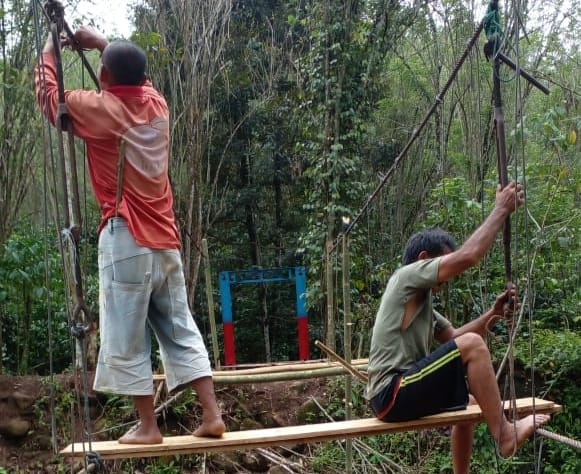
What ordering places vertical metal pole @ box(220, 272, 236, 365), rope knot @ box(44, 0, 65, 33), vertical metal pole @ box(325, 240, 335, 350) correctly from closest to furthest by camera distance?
1. rope knot @ box(44, 0, 65, 33)
2. vertical metal pole @ box(325, 240, 335, 350)
3. vertical metal pole @ box(220, 272, 236, 365)

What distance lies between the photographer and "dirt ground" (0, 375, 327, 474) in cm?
478

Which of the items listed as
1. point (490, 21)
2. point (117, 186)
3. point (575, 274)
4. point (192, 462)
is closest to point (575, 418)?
point (575, 274)

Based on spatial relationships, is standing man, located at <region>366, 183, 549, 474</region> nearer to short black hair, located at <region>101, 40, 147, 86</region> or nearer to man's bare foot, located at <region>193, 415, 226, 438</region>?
man's bare foot, located at <region>193, 415, 226, 438</region>

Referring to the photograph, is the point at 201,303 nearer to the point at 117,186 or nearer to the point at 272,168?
the point at 272,168

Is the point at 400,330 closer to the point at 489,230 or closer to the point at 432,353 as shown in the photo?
the point at 432,353

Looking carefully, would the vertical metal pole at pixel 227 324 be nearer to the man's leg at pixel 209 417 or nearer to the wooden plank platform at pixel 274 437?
the wooden plank platform at pixel 274 437

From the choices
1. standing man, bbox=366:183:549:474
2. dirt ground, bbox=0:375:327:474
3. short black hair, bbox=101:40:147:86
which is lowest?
dirt ground, bbox=0:375:327:474

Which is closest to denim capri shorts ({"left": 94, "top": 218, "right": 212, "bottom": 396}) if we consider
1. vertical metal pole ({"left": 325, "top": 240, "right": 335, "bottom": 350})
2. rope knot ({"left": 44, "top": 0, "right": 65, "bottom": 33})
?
rope knot ({"left": 44, "top": 0, "right": 65, "bottom": 33})

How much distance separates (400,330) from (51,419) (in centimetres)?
331

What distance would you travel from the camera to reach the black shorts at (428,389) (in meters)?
2.17

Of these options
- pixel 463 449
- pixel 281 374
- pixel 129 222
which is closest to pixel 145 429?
pixel 129 222

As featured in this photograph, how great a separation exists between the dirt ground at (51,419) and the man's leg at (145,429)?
2.77 meters

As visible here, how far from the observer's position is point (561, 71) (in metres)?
6.56

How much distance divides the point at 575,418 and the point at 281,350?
418 cm
